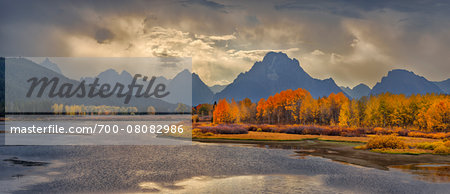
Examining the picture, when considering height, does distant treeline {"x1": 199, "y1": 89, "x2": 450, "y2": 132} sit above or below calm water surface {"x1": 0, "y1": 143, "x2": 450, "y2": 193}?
above

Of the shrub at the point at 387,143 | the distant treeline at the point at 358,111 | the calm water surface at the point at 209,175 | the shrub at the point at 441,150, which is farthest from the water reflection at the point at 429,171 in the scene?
the distant treeline at the point at 358,111

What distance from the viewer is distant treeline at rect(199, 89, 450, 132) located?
86188 mm

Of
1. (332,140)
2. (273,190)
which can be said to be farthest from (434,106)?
(273,190)

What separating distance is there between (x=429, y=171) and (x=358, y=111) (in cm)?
8442

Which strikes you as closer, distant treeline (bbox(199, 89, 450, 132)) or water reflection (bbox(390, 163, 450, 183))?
water reflection (bbox(390, 163, 450, 183))

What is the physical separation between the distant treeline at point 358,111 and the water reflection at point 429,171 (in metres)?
61.5

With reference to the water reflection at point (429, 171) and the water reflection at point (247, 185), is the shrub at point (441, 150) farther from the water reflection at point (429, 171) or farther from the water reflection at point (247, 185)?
the water reflection at point (247, 185)

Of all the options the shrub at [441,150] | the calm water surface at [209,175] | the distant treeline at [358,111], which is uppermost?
the distant treeline at [358,111]

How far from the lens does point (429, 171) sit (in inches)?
1064

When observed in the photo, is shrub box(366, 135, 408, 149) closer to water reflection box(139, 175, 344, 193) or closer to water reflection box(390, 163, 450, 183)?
water reflection box(390, 163, 450, 183)

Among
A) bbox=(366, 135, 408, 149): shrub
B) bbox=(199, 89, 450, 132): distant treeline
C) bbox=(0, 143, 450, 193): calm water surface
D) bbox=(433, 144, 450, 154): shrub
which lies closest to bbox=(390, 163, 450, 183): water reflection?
bbox=(0, 143, 450, 193): calm water surface

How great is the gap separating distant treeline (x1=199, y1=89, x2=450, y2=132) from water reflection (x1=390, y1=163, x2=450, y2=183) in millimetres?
61456

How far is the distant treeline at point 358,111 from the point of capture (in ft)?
283

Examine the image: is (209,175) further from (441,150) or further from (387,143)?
(441,150)
